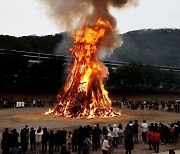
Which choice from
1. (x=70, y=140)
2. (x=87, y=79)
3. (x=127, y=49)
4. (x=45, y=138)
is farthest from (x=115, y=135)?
(x=127, y=49)

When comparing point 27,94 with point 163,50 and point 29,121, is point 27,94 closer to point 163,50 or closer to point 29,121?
point 29,121

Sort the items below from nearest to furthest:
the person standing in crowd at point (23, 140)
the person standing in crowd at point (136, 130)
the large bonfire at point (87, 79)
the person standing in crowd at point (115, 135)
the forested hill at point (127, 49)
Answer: the person standing in crowd at point (23, 140) < the person standing in crowd at point (115, 135) < the person standing in crowd at point (136, 130) < the large bonfire at point (87, 79) < the forested hill at point (127, 49)

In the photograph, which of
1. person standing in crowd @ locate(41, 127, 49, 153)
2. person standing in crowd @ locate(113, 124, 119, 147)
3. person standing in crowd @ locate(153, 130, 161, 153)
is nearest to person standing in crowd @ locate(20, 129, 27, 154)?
person standing in crowd @ locate(41, 127, 49, 153)

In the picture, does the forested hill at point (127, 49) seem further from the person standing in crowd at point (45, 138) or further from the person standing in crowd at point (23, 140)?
the person standing in crowd at point (23, 140)

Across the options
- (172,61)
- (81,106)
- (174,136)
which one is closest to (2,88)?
(81,106)

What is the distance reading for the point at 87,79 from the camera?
125 ft

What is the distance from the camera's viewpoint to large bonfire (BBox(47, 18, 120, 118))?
36562 millimetres

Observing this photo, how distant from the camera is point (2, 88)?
63250mm

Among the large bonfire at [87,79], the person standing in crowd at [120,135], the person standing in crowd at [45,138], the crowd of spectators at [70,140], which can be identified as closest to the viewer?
the crowd of spectators at [70,140]

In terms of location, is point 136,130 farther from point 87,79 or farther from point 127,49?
point 127,49

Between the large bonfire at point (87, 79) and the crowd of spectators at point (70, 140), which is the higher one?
the large bonfire at point (87, 79)

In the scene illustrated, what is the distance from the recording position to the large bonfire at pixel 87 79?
120 feet

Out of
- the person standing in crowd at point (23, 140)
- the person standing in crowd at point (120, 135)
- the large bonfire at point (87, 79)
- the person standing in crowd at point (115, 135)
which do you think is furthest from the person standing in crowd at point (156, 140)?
the large bonfire at point (87, 79)

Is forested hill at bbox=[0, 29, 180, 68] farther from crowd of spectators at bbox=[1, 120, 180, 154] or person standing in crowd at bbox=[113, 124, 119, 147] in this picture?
crowd of spectators at bbox=[1, 120, 180, 154]
